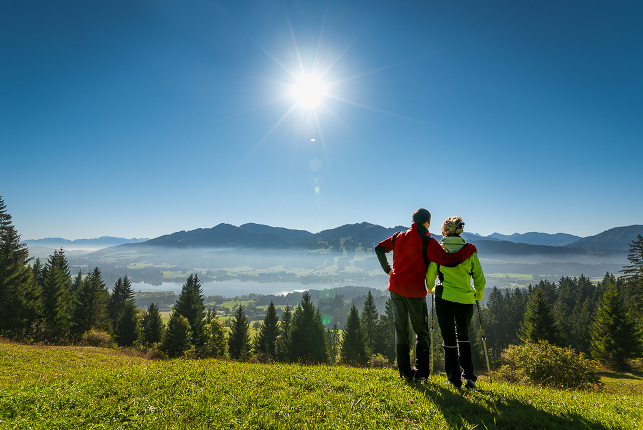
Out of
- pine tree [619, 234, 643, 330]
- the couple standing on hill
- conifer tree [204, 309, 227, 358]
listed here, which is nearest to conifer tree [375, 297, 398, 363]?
conifer tree [204, 309, 227, 358]

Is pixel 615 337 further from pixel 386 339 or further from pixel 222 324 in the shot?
pixel 222 324

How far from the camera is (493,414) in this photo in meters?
4.11

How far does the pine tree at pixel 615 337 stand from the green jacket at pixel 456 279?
48.1m

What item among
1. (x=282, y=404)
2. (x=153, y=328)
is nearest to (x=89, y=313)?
(x=153, y=328)

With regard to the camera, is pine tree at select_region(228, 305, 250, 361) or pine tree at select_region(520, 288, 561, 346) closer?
pine tree at select_region(520, 288, 561, 346)

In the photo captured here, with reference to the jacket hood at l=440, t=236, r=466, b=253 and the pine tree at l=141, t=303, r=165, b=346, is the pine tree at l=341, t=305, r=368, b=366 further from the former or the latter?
the jacket hood at l=440, t=236, r=466, b=253

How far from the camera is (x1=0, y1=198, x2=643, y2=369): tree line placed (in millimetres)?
30094

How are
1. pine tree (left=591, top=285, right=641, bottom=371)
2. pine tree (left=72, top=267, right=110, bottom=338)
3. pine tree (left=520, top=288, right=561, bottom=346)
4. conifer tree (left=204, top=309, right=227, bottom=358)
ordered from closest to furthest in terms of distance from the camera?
pine tree (left=520, top=288, right=561, bottom=346)
pine tree (left=591, top=285, right=641, bottom=371)
conifer tree (left=204, top=309, right=227, bottom=358)
pine tree (left=72, top=267, right=110, bottom=338)

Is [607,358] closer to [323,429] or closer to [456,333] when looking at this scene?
[456,333]

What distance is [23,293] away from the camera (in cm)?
3080

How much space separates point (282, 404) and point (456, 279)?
4.03 meters

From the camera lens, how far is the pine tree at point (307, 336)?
136 feet

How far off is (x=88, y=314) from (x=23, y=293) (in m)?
11.7

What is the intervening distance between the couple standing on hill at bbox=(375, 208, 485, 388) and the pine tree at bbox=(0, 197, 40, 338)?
43047 mm
